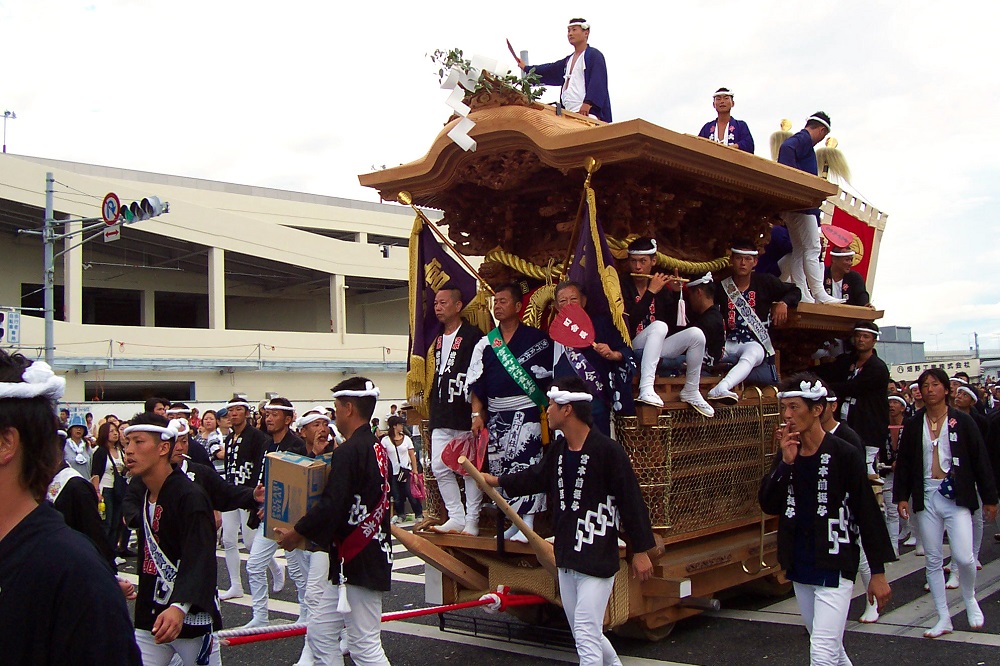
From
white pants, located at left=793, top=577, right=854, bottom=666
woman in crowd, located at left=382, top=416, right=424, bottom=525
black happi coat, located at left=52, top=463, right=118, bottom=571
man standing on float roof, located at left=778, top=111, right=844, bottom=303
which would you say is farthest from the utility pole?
white pants, located at left=793, top=577, right=854, bottom=666

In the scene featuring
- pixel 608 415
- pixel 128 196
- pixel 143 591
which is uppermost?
pixel 128 196

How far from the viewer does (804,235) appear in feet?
29.1

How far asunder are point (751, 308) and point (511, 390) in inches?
98.4

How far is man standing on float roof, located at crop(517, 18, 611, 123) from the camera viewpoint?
26.9 feet

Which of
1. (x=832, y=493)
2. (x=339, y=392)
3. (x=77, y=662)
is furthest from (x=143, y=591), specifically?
(x=832, y=493)

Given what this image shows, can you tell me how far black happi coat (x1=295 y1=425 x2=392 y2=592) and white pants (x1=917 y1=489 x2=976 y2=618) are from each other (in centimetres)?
409

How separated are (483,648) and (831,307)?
4615 mm

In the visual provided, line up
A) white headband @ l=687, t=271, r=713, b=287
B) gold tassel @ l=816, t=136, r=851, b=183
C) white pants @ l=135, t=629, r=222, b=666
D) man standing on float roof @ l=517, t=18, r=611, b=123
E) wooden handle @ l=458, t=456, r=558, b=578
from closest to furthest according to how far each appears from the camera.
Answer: white pants @ l=135, t=629, r=222, b=666, wooden handle @ l=458, t=456, r=558, b=578, white headband @ l=687, t=271, r=713, b=287, man standing on float roof @ l=517, t=18, r=611, b=123, gold tassel @ l=816, t=136, r=851, b=183

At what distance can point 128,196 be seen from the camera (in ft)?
91.2

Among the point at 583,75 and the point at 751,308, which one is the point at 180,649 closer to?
the point at 751,308

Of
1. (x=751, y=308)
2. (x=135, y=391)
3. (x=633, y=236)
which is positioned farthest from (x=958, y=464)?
(x=135, y=391)

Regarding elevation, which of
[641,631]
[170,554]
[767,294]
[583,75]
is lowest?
[641,631]

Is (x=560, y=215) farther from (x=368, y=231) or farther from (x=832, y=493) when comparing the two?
(x=368, y=231)

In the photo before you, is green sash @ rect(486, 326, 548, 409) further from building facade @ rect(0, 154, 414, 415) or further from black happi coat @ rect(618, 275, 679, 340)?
building facade @ rect(0, 154, 414, 415)
